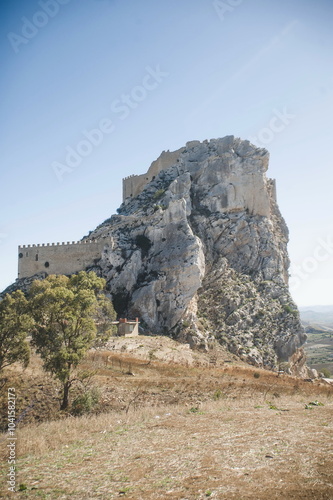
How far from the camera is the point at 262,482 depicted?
25.0 ft

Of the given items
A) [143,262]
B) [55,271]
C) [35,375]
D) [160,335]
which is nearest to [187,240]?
[143,262]

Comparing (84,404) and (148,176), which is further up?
(148,176)

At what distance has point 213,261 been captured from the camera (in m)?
51.0

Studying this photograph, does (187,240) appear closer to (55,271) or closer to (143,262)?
(143,262)

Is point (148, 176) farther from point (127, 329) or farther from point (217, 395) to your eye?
point (217, 395)

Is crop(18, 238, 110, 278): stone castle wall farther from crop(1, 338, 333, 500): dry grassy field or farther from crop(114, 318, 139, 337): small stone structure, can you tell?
crop(1, 338, 333, 500): dry grassy field

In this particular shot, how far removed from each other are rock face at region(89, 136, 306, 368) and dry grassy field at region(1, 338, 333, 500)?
21.3m

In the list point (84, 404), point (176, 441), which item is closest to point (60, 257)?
point (84, 404)

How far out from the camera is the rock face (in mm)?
42750

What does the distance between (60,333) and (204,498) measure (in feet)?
38.4

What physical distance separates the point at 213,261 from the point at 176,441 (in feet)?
133

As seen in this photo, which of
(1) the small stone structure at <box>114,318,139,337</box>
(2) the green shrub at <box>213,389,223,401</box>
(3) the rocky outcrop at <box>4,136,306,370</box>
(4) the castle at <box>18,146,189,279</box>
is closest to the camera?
(2) the green shrub at <box>213,389,223,401</box>

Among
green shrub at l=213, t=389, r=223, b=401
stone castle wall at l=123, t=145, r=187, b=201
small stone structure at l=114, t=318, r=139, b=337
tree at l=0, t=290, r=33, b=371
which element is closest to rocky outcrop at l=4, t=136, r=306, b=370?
small stone structure at l=114, t=318, r=139, b=337

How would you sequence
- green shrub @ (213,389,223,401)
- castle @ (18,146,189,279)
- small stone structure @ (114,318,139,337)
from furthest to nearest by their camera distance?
castle @ (18,146,189,279) → small stone structure @ (114,318,139,337) → green shrub @ (213,389,223,401)
